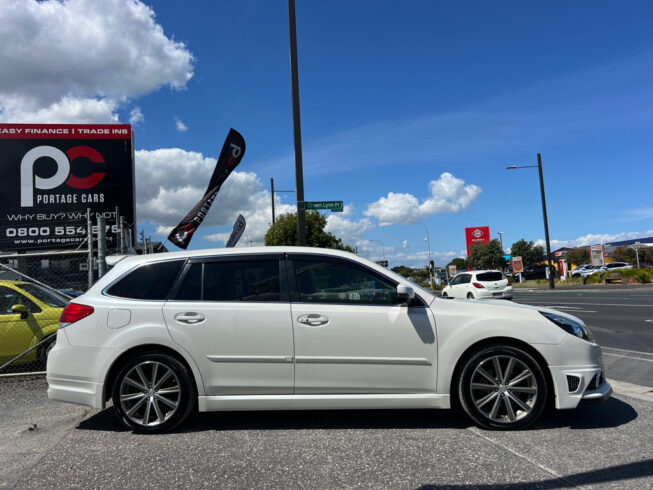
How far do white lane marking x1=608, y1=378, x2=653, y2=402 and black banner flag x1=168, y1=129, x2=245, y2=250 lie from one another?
8.49 meters

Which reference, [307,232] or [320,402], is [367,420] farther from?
[307,232]

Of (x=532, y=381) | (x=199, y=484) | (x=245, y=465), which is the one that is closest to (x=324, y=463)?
(x=245, y=465)

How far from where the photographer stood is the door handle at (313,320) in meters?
4.14

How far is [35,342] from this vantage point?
680 cm

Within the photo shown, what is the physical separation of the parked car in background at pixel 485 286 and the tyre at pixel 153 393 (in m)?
17.5

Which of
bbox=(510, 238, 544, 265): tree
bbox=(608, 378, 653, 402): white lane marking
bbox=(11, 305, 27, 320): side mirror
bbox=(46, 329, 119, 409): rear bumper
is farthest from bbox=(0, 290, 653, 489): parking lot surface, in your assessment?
bbox=(510, 238, 544, 265): tree

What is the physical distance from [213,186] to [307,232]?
26.9 m

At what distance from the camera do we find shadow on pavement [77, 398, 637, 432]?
167 inches

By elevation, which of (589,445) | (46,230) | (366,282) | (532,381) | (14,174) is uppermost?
(14,174)

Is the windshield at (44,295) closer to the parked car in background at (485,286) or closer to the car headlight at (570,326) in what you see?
the car headlight at (570,326)

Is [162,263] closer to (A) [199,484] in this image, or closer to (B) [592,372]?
(A) [199,484]

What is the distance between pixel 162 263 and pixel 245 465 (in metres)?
2.00

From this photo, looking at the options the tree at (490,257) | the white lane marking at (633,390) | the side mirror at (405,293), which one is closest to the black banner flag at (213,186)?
the side mirror at (405,293)

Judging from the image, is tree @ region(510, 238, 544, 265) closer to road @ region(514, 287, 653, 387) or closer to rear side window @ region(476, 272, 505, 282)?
rear side window @ region(476, 272, 505, 282)
